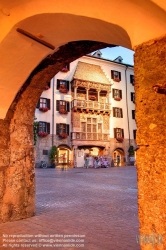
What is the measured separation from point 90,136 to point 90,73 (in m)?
7.85

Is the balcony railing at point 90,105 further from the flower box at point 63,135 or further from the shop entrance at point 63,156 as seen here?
the shop entrance at point 63,156

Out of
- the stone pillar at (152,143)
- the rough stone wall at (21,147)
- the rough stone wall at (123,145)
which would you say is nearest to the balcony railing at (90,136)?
the rough stone wall at (123,145)

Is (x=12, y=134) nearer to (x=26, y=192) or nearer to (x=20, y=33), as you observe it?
(x=26, y=192)

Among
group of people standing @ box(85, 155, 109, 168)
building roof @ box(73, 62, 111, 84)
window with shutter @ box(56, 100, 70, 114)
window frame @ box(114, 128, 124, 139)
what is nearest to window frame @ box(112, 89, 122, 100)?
building roof @ box(73, 62, 111, 84)

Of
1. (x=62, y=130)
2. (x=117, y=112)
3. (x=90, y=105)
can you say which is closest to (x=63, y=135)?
(x=62, y=130)

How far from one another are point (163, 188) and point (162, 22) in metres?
1.39

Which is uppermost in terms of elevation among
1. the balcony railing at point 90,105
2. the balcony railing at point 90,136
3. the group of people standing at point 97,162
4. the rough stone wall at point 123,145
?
the balcony railing at point 90,105

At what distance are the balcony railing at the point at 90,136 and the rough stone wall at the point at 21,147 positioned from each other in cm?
2305

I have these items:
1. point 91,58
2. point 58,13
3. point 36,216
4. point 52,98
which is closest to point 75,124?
point 52,98

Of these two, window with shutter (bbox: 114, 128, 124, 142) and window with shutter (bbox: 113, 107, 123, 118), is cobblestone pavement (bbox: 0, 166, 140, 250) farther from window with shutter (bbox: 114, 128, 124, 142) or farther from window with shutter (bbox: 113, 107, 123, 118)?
window with shutter (bbox: 113, 107, 123, 118)

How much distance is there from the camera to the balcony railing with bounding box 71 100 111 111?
92.8 feet

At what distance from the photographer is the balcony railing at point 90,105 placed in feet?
92.8

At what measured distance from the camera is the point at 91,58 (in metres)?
30.4

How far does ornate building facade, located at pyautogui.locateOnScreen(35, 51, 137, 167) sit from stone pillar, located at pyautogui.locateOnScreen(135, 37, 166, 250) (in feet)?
80.6
